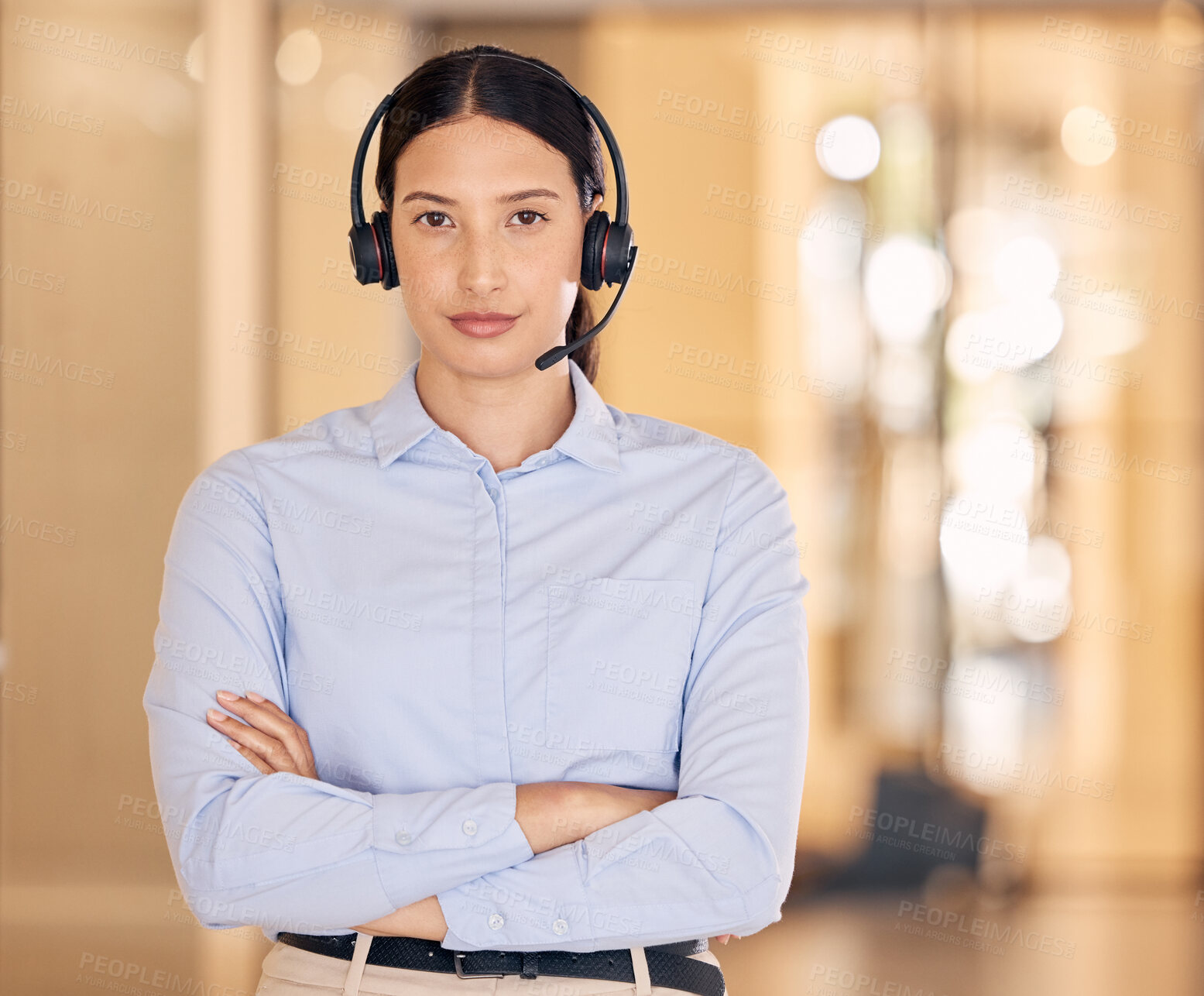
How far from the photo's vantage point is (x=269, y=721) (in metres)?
1.25

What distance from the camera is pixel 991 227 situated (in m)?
4.02

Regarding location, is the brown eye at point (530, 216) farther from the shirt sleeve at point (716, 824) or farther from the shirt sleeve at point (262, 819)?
the shirt sleeve at point (262, 819)

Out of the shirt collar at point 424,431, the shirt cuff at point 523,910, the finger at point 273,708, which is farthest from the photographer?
the shirt collar at point 424,431

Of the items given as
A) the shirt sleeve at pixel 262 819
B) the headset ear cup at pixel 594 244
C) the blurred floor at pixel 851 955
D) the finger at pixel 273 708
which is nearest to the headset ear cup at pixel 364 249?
the headset ear cup at pixel 594 244

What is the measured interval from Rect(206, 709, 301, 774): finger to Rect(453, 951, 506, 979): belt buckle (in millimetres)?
265

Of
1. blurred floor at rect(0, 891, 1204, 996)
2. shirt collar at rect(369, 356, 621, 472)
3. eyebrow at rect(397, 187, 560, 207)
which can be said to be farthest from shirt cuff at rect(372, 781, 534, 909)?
blurred floor at rect(0, 891, 1204, 996)

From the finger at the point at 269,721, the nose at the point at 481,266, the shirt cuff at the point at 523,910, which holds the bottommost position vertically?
the shirt cuff at the point at 523,910

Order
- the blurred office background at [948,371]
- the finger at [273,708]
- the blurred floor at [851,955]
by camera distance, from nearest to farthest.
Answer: the finger at [273,708], the blurred floor at [851,955], the blurred office background at [948,371]

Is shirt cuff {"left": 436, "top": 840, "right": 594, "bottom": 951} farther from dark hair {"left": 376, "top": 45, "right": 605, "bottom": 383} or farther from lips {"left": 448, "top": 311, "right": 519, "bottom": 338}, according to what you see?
dark hair {"left": 376, "top": 45, "right": 605, "bottom": 383}

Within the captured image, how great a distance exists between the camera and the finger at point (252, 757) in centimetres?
124

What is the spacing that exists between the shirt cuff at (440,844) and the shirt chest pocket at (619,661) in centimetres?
14

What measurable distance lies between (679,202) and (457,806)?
10.2 ft

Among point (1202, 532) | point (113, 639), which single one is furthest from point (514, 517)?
point (1202, 532)

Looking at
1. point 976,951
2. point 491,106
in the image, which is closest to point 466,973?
point 491,106
